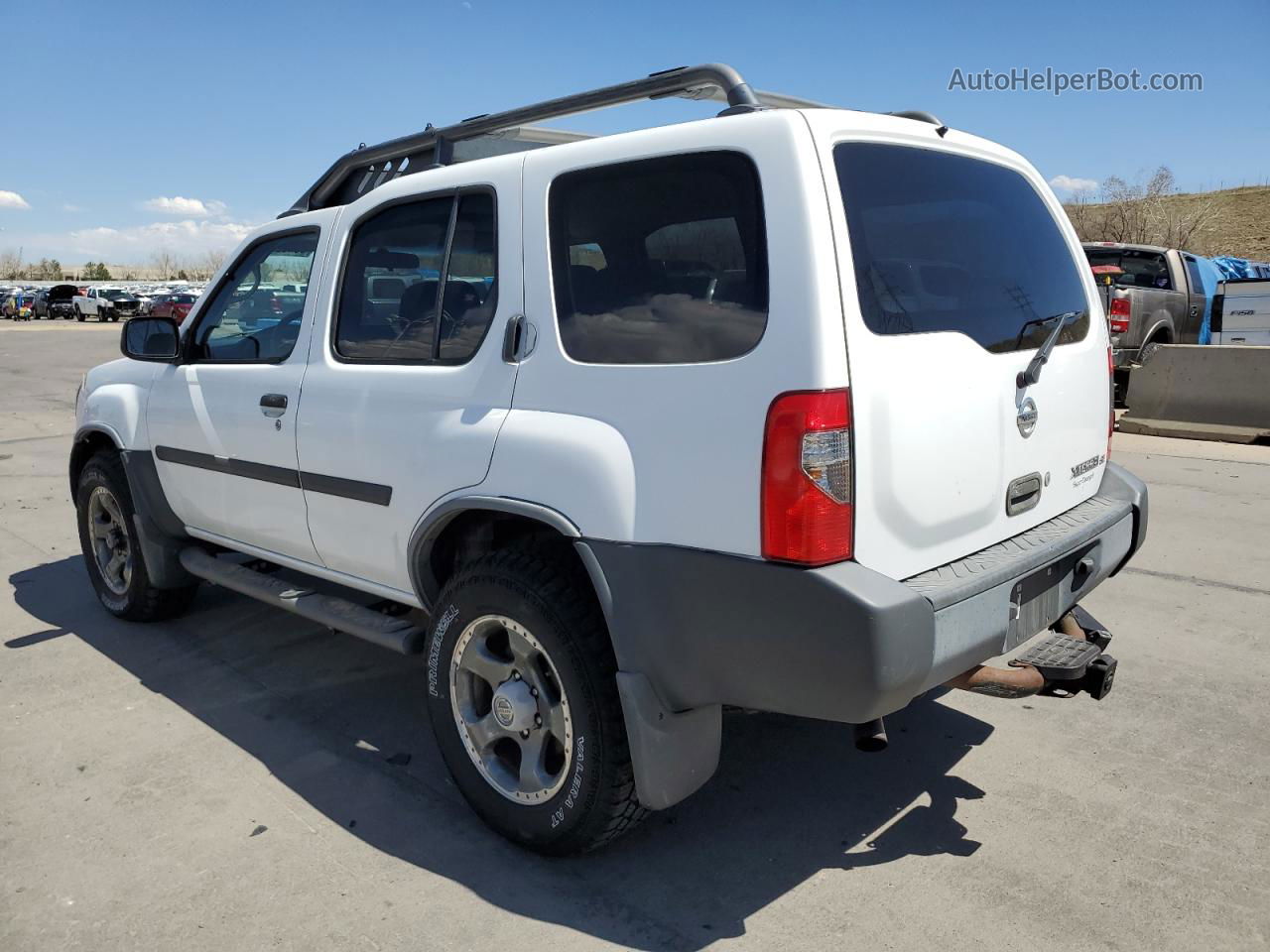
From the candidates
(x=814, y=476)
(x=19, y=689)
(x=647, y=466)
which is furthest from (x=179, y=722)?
(x=814, y=476)

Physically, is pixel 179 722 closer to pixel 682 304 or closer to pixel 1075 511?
pixel 682 304

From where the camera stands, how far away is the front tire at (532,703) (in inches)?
109

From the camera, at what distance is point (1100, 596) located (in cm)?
540

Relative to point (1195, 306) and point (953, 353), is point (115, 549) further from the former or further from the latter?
point (1195, 306)

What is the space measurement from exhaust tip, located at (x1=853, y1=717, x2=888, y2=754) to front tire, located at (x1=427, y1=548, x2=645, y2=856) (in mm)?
630

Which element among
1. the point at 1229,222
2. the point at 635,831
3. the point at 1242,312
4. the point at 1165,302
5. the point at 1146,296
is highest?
the point at 1229,222

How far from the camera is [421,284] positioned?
11.3 ft

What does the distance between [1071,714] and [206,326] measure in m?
4.04

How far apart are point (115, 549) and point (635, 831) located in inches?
136

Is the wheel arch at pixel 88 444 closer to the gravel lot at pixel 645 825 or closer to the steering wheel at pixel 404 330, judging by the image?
the gravel lot at pixel 645 825

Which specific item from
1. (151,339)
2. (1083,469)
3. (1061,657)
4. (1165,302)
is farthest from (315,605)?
(1165,302)

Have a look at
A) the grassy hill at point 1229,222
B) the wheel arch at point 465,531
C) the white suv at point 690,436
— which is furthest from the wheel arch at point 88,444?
the grassy hill at point 1229,222

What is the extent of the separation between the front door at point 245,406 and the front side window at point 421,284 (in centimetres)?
28

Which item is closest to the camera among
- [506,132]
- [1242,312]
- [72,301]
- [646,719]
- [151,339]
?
[646,719]
